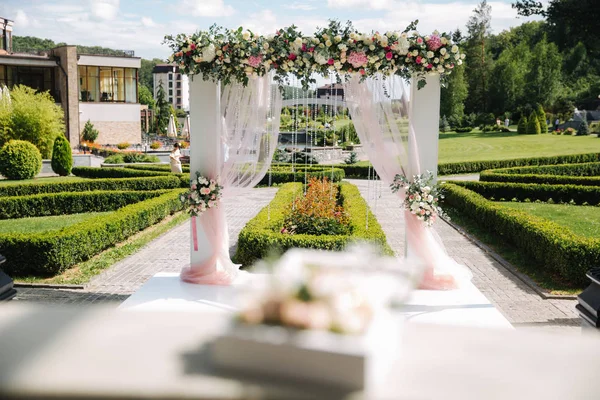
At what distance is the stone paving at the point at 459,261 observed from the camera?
6.40 m

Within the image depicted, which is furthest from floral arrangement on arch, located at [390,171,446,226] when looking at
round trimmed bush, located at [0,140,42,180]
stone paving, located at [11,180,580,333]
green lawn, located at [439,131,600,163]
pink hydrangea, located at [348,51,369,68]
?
green lawn, located at [439,131,600,163]

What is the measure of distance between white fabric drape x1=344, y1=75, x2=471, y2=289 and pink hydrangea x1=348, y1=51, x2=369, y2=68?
0.45 m

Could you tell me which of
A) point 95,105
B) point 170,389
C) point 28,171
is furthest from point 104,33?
point 170,389

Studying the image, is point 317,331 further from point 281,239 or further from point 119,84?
point 119,84

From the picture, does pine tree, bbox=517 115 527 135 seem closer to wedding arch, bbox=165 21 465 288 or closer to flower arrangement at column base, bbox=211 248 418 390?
wedding arch, bbox=165 21 465 288

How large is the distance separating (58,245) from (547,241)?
674 cm

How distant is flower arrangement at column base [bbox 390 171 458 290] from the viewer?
6.86 m

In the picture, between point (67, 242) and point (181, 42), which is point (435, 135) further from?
point (67, 242)

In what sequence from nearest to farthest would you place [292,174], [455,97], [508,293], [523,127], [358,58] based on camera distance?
[358,58] < [508,293] < [292,174] < [523,127] < [455,97]

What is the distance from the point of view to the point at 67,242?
8016mm

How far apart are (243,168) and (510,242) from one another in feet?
17.3

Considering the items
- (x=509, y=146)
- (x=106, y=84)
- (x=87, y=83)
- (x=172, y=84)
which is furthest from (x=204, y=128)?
(x=172, y=84)

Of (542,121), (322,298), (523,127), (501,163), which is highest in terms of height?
(542,121)

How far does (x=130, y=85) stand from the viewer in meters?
41.6
